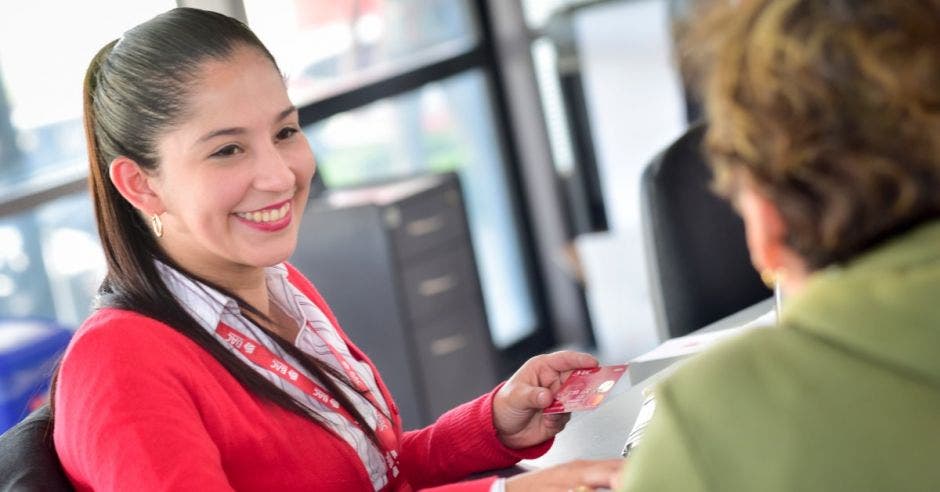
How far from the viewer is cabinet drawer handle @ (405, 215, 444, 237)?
4.68 meters

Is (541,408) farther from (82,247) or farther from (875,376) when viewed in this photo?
(82,247)

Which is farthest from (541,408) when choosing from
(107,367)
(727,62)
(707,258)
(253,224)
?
(727,62)

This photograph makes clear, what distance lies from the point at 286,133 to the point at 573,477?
2.44 ft

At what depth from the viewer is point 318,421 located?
1841mm

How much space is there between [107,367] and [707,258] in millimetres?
1329

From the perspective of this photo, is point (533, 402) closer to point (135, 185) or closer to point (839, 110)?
point (135, 185)

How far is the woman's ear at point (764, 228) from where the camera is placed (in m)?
1.04

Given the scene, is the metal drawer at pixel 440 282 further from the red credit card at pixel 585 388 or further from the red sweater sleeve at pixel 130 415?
the red sweater sleeve at pixel 130 415

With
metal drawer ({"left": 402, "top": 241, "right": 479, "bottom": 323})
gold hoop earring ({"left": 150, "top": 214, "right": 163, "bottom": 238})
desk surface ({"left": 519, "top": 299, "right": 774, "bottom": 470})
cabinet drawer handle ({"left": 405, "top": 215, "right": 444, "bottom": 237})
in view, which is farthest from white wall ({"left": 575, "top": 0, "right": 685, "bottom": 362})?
gold hoop earring ({"left": 150, "top": 214, "right": 163, "bottom": 238})

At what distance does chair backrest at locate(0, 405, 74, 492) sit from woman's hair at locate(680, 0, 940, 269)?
3.25 feet

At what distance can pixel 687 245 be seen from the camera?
8.49ft

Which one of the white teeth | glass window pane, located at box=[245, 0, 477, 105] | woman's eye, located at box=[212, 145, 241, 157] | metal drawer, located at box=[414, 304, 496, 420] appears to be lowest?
metal drawer, located at box=[414, 304, 496, 420]

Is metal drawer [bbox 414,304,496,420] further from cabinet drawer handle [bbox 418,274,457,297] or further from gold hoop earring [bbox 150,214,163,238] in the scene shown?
gold hoop earring [bbox 150,214,163,238]

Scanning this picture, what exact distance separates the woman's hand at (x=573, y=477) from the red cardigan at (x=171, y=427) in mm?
77
